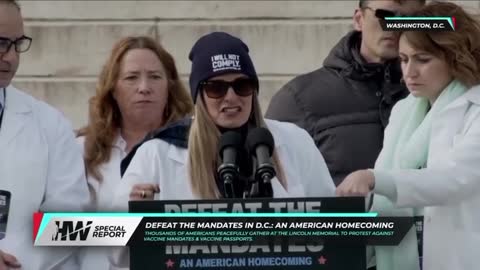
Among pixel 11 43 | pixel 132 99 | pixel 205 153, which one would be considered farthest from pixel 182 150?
pixel 132 99

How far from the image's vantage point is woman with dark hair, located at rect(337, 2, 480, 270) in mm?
4793

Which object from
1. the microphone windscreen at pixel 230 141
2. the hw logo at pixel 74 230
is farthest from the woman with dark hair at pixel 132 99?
the hw logo at pixel 74 230

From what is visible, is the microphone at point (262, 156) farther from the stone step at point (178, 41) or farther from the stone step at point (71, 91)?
the stone step at point (178, 41)

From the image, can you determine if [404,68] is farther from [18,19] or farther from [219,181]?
[18,19]

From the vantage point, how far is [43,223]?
161 inches

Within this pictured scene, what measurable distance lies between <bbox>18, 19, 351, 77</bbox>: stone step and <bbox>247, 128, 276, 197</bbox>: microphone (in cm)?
537

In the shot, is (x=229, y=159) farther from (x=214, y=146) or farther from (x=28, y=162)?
(x=28, y=162)

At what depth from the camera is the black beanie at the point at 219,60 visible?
4840mm

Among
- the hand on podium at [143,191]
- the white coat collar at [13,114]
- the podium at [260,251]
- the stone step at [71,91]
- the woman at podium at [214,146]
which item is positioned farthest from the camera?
the stone step at [71,91]

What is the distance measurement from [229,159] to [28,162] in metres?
1.23

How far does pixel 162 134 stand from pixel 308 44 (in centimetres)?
479

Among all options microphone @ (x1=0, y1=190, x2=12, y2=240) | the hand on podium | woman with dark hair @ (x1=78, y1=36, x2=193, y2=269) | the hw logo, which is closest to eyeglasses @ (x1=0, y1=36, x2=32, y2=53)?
microphone @ (x1=0, y1=190, x2=12, y2=240)

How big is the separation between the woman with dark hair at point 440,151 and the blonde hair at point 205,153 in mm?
462

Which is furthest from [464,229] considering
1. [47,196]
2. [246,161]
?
[47,196]
